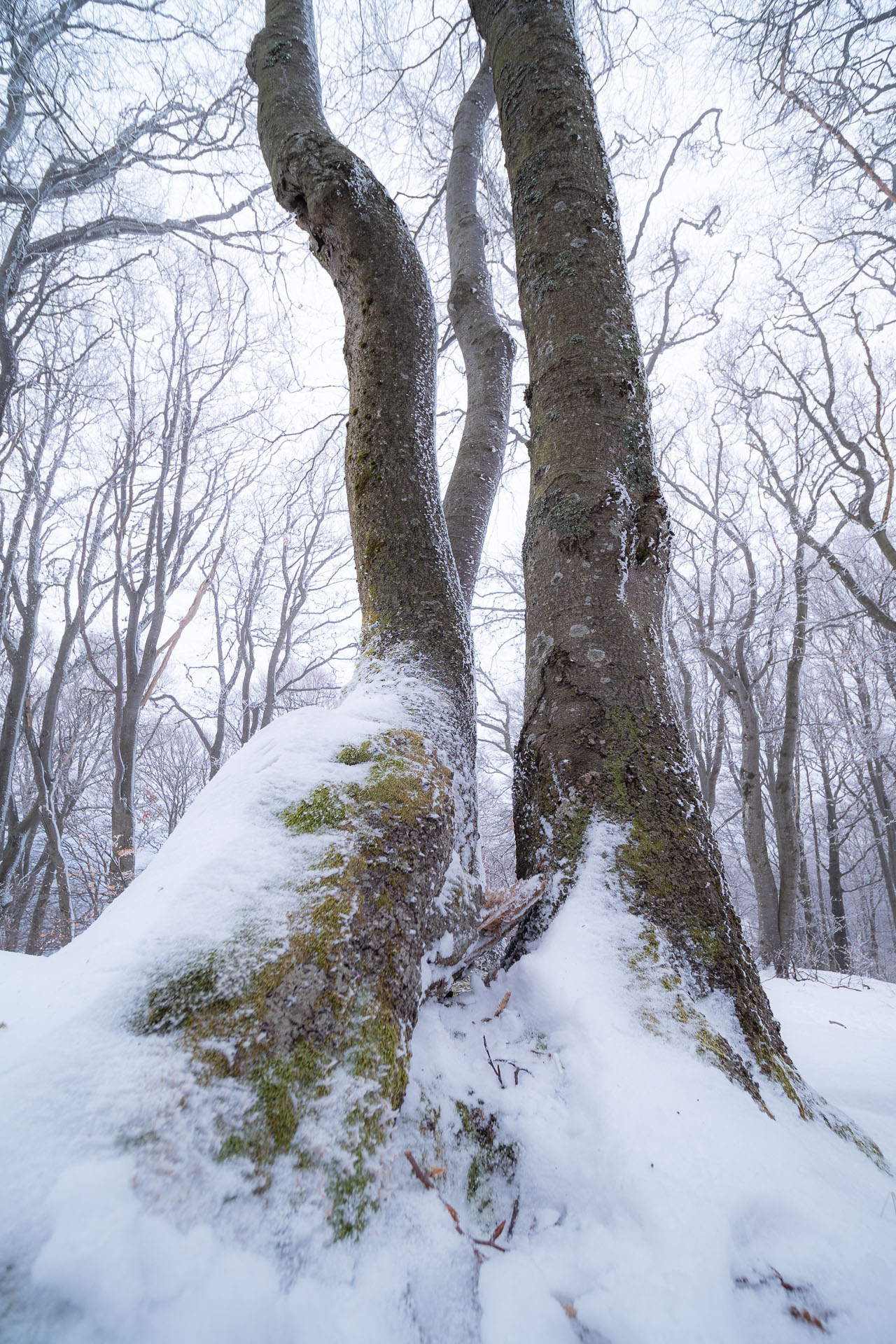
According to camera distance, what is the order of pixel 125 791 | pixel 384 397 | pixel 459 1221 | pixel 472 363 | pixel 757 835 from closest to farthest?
pixel 459 1221
pixel 384 397
pixel 472 363
pixel 125 791
pixel 757 835

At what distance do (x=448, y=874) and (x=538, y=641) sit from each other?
710 mm

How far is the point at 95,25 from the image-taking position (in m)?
4.52

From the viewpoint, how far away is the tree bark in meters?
2.55

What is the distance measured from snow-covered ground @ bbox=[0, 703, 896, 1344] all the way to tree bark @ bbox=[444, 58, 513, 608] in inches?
62.9

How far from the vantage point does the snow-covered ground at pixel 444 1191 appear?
50 cm

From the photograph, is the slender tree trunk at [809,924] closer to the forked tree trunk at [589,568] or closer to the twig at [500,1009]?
the forked tree trunk at [589,568]

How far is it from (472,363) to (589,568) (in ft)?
6.66

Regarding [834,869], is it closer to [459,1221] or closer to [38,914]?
[459,1221]

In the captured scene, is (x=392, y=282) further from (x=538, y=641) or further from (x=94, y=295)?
(x=94, y=295)

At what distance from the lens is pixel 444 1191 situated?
0.75m

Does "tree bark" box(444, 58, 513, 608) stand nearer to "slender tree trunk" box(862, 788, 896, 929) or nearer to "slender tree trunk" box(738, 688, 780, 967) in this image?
"slender tree trunk" box(738, 688, 780, 967)

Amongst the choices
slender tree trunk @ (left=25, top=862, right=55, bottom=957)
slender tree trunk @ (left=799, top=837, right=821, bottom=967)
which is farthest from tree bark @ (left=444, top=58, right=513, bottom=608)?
slender tree trunk @ (left=799, top=837, right=821, bottom=967)

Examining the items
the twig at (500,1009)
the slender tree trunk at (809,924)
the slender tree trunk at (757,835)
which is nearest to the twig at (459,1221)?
the twig at (500,1009)

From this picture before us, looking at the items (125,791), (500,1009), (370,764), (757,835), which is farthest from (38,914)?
(757,835)
